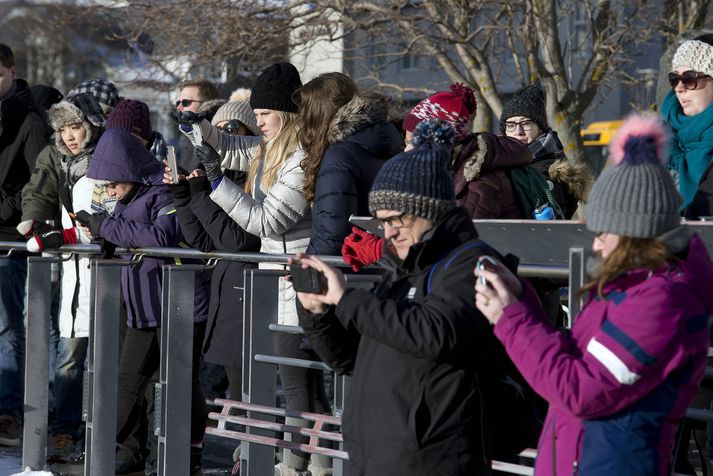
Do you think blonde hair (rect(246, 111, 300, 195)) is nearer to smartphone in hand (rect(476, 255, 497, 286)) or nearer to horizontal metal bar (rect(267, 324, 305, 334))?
horizontal metal bar (rect(267, 324, 305, 334))

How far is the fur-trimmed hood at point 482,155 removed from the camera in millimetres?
4602

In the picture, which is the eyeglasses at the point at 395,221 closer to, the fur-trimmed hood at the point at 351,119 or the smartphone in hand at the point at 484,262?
the smartphone in hand at the point at 484,262

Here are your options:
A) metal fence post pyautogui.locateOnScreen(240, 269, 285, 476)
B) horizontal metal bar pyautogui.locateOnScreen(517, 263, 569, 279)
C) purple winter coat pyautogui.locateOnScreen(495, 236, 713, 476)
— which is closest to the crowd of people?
purple winter coat pyautogui.locateOnScreen(495, 236, 713, 476)

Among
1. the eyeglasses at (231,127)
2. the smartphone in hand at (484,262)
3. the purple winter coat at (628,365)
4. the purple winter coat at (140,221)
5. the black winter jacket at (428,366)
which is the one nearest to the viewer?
the purple winter coat at (628,365)

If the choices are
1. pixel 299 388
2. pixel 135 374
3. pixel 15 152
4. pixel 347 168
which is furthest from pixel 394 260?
pixel 15 152

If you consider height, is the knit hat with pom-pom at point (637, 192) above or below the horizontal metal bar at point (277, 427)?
A: above

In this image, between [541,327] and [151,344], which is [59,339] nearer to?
[151,344]

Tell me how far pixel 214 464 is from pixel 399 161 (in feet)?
11.9

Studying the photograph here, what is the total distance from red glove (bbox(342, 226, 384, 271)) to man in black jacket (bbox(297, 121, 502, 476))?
0.72 metres

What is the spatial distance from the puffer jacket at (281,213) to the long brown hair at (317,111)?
0.28 feet

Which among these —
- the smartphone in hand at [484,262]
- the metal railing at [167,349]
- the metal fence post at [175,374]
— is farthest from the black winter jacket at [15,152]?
the smartphone in hand at [484,262]

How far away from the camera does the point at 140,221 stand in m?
5.96

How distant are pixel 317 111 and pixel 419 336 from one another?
7.51 feet

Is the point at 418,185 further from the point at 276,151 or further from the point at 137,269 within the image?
the point at 137,269
